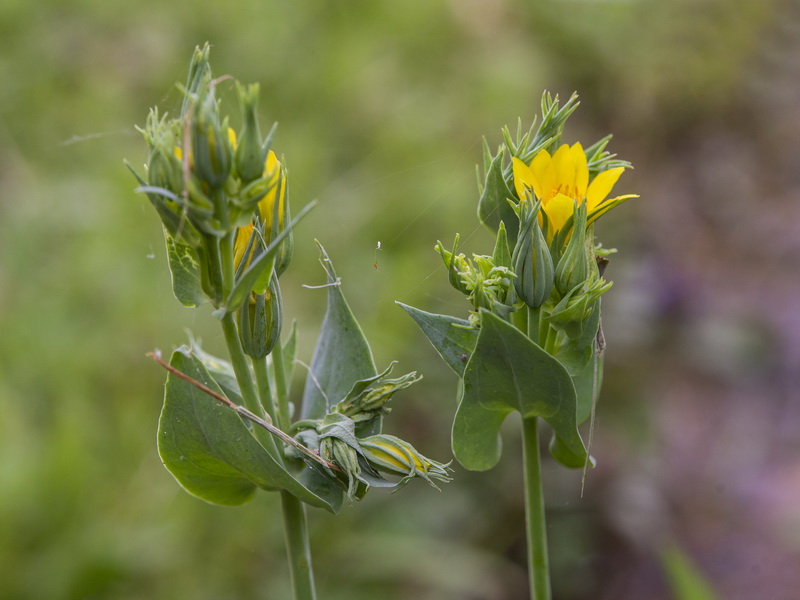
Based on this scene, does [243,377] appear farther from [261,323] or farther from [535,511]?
[535,511]

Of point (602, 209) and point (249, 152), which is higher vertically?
point (602, 209)

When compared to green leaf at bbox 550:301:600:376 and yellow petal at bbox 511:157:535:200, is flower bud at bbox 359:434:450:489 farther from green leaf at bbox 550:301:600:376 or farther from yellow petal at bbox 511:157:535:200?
yellow petal at bbox 511:157:535:200

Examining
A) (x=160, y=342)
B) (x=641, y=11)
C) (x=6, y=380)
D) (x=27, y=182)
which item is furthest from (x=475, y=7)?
(x=6, y=380)

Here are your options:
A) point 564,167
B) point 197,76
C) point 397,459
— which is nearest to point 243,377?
point 397,459

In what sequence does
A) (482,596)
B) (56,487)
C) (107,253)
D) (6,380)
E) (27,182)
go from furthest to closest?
(27,182), (107,253), (6,380), (482,596), (56,487)

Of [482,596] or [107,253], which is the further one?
[107,253]

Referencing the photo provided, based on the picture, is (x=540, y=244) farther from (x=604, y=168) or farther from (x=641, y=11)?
(x=641, y=11)

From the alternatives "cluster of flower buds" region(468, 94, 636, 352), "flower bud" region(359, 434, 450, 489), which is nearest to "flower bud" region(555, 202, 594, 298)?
"cluster of flower buds" region(468, 94, 636, 352)
